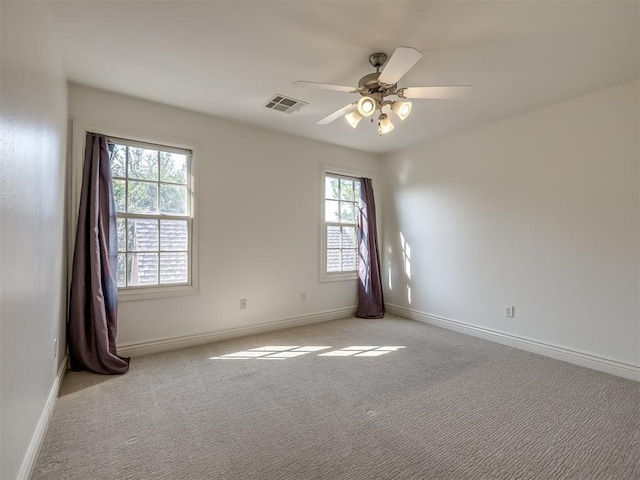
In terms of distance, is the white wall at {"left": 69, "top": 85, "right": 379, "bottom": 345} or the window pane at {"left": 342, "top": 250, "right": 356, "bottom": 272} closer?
the white wall at {"left": 69, "top": 85, "right": 379, "bottom": 345}

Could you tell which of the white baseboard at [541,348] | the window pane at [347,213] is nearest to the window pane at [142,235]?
the window pane at [347,213]

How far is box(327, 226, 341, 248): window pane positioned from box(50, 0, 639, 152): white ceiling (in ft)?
6.17

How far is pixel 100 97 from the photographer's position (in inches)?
116

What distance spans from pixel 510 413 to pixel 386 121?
7.30 feet

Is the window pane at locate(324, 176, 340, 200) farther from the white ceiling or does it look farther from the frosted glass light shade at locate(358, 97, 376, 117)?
the frosted glass light shade at locate(358, 97, 376, 117)

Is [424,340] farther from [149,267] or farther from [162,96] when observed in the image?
[162,96]

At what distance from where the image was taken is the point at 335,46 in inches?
87.9

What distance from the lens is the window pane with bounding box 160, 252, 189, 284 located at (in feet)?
10.8

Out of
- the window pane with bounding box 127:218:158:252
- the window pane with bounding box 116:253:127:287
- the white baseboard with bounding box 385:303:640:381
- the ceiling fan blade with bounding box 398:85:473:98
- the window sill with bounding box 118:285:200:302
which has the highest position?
the ceiling fan blade with bounding box 398:85:473:98

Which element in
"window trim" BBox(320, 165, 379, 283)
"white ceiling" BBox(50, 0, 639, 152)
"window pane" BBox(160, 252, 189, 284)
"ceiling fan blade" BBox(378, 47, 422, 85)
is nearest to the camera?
"ceiling fan blade" BBox(378, 47, 422, 85)

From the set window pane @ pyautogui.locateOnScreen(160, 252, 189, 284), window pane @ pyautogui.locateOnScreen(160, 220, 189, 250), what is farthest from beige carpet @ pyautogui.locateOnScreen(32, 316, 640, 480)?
window pane @ pyautogui.locateOnScreen(160, 220, 189, 250)

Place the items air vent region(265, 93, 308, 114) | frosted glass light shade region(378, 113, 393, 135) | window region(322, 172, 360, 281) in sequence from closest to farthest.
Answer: frosted glass light shade region(378, 113, 393, 135) → air vent region(265, 93, 308, 114) → window region(322, 172, 360, 281)

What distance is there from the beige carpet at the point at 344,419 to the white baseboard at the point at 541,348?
0.12 m

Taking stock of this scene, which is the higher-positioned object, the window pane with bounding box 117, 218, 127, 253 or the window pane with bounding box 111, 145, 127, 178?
the window pane with bounding box 111, 145, 127, 178
